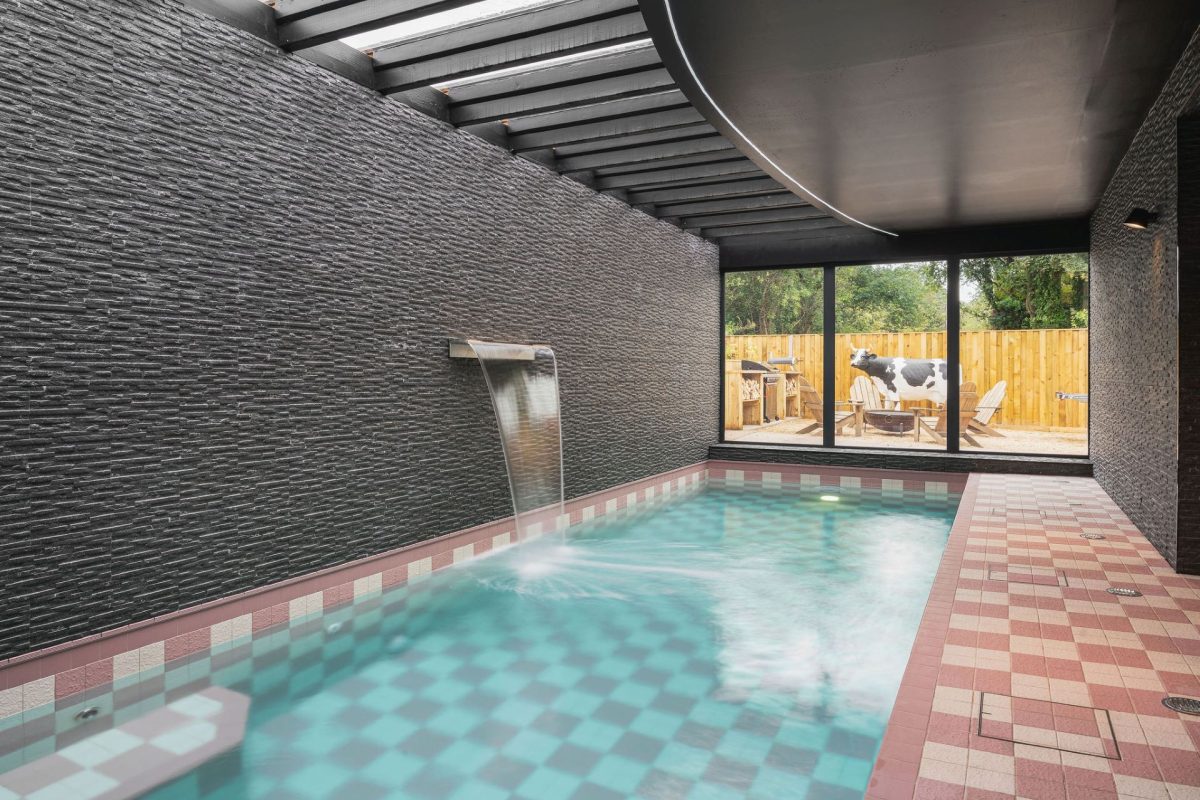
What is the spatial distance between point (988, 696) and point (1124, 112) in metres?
4.09

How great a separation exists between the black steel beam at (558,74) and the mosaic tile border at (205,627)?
322 cm

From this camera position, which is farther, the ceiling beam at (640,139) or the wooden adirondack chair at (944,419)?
the wooden adirondack chair at (944,419)

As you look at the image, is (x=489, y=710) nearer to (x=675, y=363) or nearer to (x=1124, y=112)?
(x=1124, y=112)

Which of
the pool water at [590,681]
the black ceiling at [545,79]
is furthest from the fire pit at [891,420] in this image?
the pool water at [590,681]

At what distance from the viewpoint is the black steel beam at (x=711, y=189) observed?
291 inches

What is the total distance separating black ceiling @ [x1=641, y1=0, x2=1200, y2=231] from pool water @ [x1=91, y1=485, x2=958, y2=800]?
3.05 m

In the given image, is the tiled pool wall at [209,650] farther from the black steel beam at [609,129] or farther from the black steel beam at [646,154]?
the black steel beam at [646,154]

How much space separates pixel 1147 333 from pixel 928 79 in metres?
2.65

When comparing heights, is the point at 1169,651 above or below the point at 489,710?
above

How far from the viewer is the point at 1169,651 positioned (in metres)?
3.10

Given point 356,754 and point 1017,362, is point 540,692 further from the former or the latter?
point 1017,362

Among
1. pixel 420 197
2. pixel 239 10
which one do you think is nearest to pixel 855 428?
pixel 420 197

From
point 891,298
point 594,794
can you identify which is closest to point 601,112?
point 594,794

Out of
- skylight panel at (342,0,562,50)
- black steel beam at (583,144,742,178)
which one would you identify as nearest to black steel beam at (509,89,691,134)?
black steel beam at (583,144,742,178)
